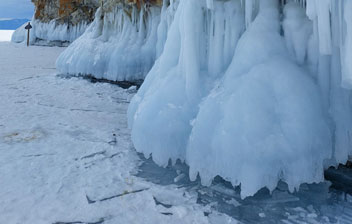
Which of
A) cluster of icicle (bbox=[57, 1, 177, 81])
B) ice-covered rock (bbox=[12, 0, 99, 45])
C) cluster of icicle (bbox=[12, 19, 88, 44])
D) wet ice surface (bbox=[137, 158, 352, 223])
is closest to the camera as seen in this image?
wet ice surface (bbox=[137, 158, 352, 223])

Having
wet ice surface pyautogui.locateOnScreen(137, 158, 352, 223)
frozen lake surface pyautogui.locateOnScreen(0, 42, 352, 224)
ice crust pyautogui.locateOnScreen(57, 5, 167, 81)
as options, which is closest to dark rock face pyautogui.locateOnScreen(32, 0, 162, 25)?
ice crust pyautogui.locateOnScreen(57, 5, 167, 81)

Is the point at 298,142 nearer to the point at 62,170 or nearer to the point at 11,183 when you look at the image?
the point at 62,170

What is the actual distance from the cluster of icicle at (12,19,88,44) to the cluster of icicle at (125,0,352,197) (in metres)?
16.0

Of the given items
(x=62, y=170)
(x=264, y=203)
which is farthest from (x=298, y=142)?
(x=62, y=170)

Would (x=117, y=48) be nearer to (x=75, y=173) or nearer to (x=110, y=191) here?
(x=75, y=173)

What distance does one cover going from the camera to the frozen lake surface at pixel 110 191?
1.75 meters

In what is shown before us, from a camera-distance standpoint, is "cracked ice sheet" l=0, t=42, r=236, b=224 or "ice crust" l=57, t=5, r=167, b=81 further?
"ice crust" l=57, t=5, r=167, b=81

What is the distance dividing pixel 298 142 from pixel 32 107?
159 inches

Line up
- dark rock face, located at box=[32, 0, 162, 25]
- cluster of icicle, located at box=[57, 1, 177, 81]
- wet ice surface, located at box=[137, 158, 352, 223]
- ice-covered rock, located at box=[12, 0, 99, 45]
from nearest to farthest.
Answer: wet ice surface, located at box=[137, 158, 352, 223] → cluster of icicle, located at box=[57, 1, 177, 81] → dark rock face, located at box=[32, 0, 162, 25] → ice-covered rock, located at box=[12, 0, 99, 45]

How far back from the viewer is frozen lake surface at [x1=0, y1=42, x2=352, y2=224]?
1.75m

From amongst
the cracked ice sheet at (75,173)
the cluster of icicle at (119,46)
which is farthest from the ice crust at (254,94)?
the cluster of icicle at (119,46)

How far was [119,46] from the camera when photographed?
673 cm

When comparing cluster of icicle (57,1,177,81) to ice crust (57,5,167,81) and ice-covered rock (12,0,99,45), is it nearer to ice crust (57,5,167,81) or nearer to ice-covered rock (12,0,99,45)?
ice crust (57,5,167,81)

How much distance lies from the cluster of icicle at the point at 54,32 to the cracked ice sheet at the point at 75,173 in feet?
46.4
